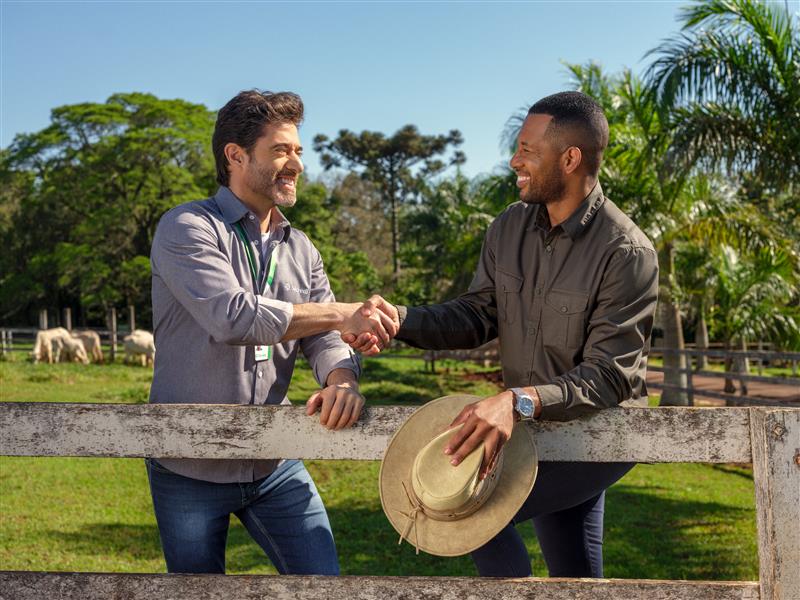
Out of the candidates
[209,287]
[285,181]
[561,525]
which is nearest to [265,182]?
[285,181]

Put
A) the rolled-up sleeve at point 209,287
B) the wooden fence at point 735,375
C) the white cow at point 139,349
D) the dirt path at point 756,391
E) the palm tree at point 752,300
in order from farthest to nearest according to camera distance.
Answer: the white cow at point 139,349 < the dirt path at point 756,391 < the palm tree at point 752,300 < the wooden fence at point 735,375 < the rolled-up sleeve at point 209,287

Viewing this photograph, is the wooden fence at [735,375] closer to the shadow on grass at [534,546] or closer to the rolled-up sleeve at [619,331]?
the shadow on grass at [534,546]

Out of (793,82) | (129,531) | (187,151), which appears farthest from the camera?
(187,151)

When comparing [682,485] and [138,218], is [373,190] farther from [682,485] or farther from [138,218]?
[682,485]

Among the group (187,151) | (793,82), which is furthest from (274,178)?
(187,151)

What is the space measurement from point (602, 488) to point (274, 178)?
58.1 inches

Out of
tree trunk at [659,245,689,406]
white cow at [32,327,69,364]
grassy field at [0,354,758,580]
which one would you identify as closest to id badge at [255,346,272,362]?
grassy field at [0,354,758,580]

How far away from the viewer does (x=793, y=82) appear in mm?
9875

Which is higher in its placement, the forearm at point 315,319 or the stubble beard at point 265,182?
the stubble beard at point 265,182

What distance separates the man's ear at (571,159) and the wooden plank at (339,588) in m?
1.30

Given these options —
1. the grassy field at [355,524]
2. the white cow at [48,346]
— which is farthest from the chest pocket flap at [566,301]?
the white cow at [48,346]

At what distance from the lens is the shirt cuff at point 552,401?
2320 mm

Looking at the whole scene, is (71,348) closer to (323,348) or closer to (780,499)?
(323,348)

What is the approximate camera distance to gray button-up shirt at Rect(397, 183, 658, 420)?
2549mm
